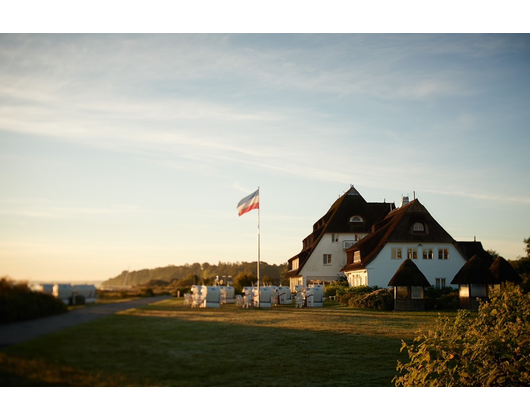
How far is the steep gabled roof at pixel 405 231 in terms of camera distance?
25.1 metres

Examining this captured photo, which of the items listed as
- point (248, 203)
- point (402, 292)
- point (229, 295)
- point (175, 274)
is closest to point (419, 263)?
point (402, 292)

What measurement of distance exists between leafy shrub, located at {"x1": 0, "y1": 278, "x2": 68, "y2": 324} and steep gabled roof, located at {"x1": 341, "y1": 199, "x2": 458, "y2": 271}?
20787 mm

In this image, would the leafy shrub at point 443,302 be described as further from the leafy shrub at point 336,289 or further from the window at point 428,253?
the window at point 428,253

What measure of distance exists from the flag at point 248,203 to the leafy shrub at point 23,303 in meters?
3.94

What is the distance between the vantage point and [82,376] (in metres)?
6.23

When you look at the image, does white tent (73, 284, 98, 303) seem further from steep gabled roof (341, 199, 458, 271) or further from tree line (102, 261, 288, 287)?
steep gabled roof (341, 199, 458, 271)

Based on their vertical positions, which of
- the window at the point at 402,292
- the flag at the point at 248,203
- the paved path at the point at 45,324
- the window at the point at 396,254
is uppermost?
the flag at the point at 248,203

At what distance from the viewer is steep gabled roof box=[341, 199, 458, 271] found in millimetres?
25141

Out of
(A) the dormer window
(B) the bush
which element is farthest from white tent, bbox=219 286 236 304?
(A) the dormer window

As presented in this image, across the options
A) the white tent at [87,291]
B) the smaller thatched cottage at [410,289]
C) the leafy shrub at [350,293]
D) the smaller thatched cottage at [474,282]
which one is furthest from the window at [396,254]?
the white tent at [87,291]

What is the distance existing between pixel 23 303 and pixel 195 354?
236 centimetres
